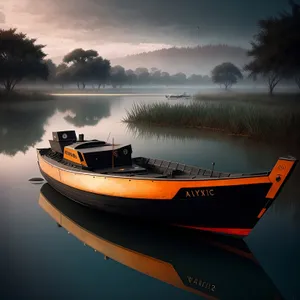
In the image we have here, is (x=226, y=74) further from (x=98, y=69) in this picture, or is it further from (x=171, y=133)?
(x=171, y=133)

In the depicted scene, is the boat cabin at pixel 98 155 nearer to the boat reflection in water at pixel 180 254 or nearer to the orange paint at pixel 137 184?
the orange paint at pixel 137 184

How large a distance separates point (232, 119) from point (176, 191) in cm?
1838

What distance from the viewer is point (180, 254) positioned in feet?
29.9

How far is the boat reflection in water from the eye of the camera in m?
7.87

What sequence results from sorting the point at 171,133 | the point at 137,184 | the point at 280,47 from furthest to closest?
the point at 280,47 < the point at 171,133 < the point at 137,184

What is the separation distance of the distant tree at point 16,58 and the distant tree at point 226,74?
50.5 metres

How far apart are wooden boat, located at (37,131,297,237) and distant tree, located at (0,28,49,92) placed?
168ft

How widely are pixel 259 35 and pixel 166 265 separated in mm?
40029

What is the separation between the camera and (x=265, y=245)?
380 inches

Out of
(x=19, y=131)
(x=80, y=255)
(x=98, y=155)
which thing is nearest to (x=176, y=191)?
(x=80, y=255)

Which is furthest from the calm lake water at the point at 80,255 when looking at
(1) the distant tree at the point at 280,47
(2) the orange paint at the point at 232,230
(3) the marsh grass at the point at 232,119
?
(1) the distant tree at the point at 280,47

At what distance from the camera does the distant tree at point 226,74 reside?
317ft

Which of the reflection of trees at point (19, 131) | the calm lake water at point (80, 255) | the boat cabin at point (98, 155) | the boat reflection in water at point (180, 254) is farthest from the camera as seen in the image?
the reflection of trees at point (19, 131)

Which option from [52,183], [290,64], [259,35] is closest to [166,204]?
[52,183]
